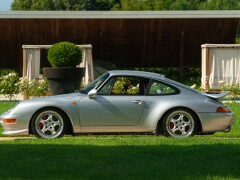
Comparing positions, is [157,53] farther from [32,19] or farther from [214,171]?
[214,171]

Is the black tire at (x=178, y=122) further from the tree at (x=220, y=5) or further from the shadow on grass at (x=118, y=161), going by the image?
the tree at (x=220, y=5)

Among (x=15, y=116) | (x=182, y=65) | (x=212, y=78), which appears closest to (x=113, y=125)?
(x=15, y=116)

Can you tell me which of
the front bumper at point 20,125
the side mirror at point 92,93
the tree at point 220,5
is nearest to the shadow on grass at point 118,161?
the front bumper at point 20,125

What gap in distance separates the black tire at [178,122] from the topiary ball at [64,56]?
1055 centimetres

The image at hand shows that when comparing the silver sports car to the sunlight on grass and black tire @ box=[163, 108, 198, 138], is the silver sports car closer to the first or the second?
black tire @ box=[163, 108, 198, 138]

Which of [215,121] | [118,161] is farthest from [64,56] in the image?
[118,161]

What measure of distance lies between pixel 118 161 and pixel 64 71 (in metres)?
13.3

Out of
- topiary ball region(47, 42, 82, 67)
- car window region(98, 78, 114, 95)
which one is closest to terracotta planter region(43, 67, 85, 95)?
topiary ball region(47, 42, 82, 67)

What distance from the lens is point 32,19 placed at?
2939 cm

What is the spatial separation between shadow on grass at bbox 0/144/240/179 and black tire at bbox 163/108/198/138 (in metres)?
1.78

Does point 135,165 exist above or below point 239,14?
below

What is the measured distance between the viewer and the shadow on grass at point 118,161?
6918 mm

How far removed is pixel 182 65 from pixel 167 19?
299cm

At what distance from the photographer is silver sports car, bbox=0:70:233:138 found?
11219mm
